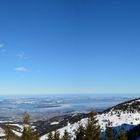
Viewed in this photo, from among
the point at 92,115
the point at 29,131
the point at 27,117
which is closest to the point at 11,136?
the point at 29,131

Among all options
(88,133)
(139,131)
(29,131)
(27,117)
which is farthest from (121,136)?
(139,131)

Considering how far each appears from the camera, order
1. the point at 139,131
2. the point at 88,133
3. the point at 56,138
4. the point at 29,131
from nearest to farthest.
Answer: the point at 88,133 → the point at 29,131 → the point at 56,138 → the point at 139,131

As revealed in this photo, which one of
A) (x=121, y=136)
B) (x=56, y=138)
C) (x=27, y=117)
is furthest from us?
(x=56, y=138)

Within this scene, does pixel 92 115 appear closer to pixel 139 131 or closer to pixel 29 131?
pixel 29 131

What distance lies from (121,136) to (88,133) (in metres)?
11.7

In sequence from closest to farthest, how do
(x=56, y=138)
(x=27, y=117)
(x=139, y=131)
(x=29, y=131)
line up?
1. (x=27, y=117)
2. (x=29, y=131)
3. (x=56, y=138)
4. (x=139, y=131)

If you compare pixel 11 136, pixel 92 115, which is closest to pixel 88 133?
pixel 92 115

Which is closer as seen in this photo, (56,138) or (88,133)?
(88,133)

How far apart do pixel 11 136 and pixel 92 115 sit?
13639 millimetres

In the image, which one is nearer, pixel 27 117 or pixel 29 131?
pixel 27 117

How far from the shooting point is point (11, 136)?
54.2 m

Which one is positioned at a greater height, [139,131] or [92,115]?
[92,115]

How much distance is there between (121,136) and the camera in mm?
59469

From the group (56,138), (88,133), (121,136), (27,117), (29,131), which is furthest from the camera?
(56,138)
